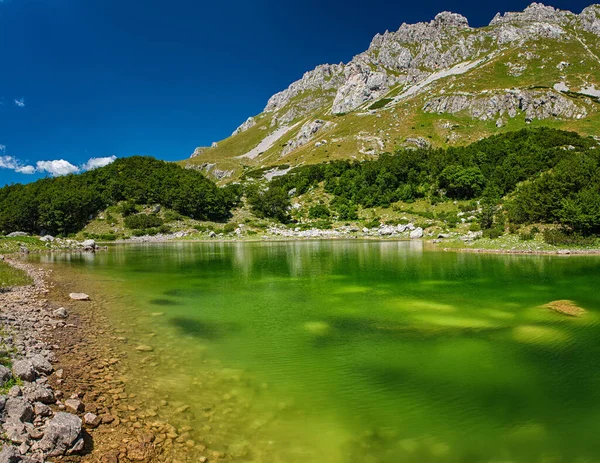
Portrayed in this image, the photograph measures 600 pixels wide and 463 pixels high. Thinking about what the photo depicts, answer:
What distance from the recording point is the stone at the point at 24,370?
27.9 ft

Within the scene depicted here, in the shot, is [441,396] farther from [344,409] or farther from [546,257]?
[546,257]

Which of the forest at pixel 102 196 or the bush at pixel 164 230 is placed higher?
the forest at pixel 102 196

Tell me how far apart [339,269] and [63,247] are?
4930 cm

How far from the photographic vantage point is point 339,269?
31719mm

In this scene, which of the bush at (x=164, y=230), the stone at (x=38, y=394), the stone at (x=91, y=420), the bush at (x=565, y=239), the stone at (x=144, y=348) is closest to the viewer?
the stone at (x=91, y=420)

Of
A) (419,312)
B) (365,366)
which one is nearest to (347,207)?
(419,312)

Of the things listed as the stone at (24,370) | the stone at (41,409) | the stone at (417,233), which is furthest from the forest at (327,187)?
the stone at (41,409)

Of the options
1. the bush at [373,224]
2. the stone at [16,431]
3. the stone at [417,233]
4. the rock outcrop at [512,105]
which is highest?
the rock outcrop at [512,105]

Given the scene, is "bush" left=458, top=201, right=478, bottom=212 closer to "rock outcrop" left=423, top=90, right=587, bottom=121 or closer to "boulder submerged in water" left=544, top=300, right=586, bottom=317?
"boulder submerged in water" left=544, top=300, right=586, bottom=317

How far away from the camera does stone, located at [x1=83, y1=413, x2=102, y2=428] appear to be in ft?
24.2

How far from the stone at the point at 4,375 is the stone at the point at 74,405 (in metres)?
1.41

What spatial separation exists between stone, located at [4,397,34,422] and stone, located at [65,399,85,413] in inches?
33.4

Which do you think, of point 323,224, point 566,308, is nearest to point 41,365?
point 566,308

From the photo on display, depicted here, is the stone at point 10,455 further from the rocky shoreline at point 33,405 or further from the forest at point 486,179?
the forest at point 486,179
